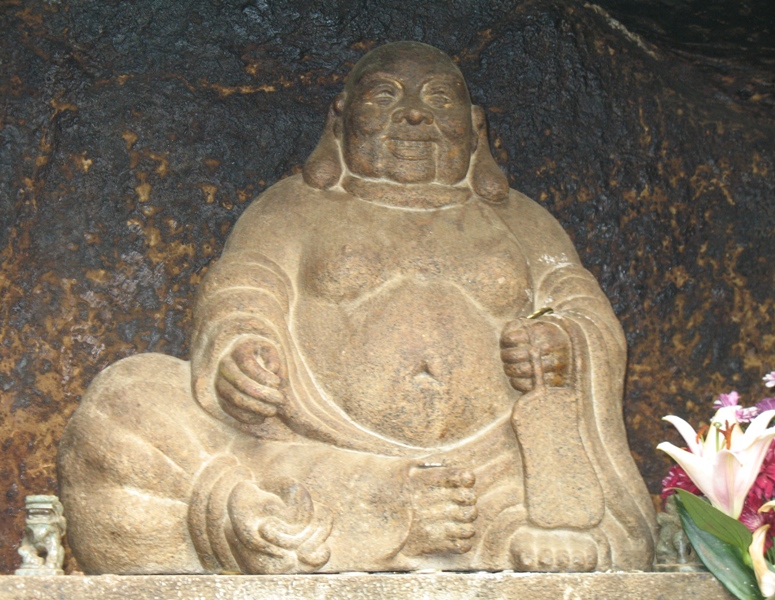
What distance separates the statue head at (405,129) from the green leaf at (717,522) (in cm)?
184

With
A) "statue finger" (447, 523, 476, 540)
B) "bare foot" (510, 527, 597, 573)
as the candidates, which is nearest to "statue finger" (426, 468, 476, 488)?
"statue finger" (447, 523, 476, 540)

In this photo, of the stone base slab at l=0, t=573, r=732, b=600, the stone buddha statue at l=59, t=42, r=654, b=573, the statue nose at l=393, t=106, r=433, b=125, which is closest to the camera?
the stone base slab at l=0, t=573, r=732, b=600

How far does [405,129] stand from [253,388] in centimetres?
132

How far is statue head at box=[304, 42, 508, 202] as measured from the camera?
17.4 feet

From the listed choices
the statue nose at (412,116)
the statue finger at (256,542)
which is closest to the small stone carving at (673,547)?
the statue finger at (256,542)

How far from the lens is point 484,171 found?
5453 millimetres

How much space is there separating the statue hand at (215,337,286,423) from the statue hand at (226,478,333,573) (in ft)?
1.04

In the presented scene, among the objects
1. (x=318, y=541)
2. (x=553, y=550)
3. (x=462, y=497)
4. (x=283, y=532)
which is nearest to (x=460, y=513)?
(x=462, y=497)

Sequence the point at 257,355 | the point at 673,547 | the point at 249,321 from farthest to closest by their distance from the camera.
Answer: the point at 249,321
the point at 257,355
the point at 673,547

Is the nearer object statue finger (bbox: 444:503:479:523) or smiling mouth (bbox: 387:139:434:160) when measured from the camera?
statue finger (bbox: 444:503:479:523)

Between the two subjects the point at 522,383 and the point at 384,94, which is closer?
the point at 522,383

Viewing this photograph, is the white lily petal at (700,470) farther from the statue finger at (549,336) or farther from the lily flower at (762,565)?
the statue finger at (549,336)

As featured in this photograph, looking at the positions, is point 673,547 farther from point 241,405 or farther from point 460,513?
point 241,405

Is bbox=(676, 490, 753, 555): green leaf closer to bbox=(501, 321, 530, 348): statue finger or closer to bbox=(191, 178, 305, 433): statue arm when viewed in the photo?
bbox=(501, 321, 530, 348): statue finger
